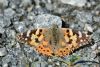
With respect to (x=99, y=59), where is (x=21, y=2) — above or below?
above

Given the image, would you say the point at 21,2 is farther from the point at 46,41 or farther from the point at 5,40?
the point at 46,41

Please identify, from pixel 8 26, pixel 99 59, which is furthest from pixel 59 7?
pixel 99 59

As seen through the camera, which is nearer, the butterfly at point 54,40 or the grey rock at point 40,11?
the butterfly at point 54,40

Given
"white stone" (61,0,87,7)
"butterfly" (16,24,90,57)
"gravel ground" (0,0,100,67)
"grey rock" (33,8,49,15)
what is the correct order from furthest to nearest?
"white stone" (61,0,87,7), "grey rock" (33,8,49,15), "gravel ground" (0,0,100,67), "butterfly" (16,24,90,57)

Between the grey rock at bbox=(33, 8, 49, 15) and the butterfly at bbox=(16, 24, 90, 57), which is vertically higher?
the grey rock at bbox=(33, 8, 49, 15)

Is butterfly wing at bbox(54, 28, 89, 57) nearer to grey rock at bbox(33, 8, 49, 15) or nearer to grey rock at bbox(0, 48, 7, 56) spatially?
grey rock at bbox(0, 48, 7, 56)

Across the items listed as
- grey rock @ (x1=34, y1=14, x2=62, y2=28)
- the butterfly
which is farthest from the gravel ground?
the butterfly

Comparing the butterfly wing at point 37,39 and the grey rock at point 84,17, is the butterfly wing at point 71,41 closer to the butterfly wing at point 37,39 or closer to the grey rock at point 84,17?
the butterfly wing at point 37,39

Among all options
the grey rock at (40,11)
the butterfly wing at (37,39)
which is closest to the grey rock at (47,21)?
the grey rock at (40,11)
